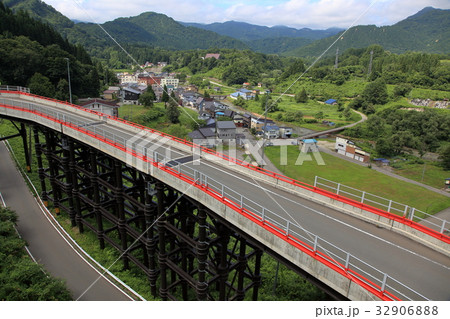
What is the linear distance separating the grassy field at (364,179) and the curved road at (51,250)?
3087cm

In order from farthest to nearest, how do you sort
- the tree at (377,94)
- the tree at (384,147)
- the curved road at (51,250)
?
the tree at (377,94), the tree at (384,147), the curved road at (51,250)

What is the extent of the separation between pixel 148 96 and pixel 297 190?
62.9 metres

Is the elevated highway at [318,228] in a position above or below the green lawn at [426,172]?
above

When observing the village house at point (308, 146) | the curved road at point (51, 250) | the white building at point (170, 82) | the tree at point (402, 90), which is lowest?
the village house at point (308, 146)

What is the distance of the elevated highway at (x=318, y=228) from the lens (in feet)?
27.1

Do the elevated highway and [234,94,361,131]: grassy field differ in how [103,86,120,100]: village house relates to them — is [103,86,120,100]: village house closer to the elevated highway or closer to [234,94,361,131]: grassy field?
[234,94,361,131]: grassy field

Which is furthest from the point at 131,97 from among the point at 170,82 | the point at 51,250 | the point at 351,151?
the point at 51,250

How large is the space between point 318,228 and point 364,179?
38.9 m

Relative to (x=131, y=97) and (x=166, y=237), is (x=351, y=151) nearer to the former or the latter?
(x=166, y=237)

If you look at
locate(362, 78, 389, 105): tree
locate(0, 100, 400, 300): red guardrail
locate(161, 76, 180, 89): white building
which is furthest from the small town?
locate(161, 76, 180, 89): white building

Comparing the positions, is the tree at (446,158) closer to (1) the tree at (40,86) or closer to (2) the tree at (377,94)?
(2) the tree at (377,94)

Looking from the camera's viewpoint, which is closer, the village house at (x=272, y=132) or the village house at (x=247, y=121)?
the village house at (x=272, y=132)

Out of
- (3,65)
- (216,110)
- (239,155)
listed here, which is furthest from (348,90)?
(3,65)

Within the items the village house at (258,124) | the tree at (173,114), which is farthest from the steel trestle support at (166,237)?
the village house at (258,124)
